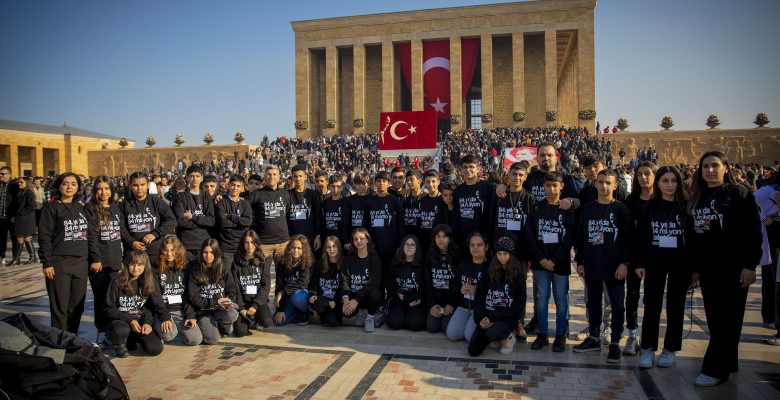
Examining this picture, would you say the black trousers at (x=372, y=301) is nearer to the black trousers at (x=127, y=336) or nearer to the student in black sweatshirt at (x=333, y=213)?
the student in black sweatshirt at (x=333, y=213)

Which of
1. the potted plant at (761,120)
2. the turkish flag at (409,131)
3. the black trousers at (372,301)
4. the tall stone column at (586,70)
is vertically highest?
the tall stone column at (586,70)

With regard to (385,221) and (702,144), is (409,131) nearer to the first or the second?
(385,221)

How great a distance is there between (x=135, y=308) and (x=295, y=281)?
1.85 meters

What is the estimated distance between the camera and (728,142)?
30.3 metres

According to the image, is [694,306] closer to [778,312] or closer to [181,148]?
[778,312]

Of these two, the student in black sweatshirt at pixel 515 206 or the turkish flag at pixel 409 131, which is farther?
the turkish flag at pixel 409 131

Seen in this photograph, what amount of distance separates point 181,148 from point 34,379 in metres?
37.0

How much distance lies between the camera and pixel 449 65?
1550 inches

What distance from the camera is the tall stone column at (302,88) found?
41.5 m

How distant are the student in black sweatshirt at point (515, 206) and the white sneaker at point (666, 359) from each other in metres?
1.79

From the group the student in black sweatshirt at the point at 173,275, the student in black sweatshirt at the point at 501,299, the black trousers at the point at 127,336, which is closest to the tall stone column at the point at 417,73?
the student in black sweatshirt at the point at 173,275

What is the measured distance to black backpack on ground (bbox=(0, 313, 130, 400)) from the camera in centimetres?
310

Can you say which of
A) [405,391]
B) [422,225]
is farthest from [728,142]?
[405,391]

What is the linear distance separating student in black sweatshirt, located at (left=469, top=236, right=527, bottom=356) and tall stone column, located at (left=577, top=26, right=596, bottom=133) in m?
33.9
